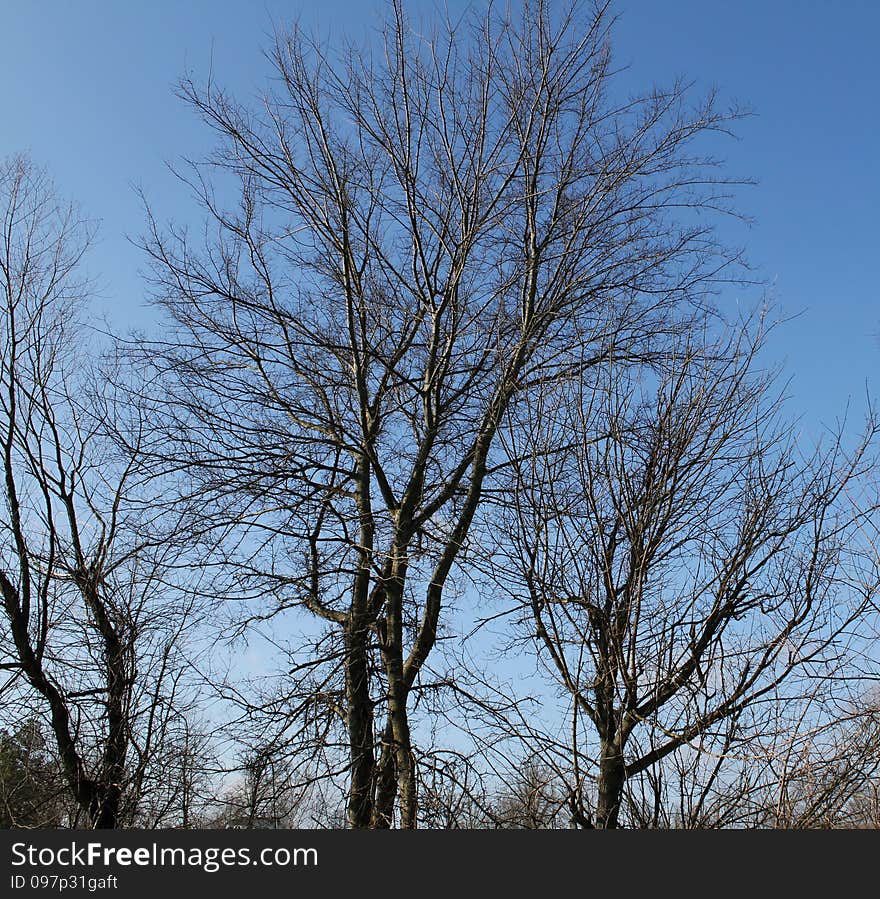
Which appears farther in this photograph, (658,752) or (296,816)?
(296,816)

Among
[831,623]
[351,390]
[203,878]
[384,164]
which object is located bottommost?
[203,878]

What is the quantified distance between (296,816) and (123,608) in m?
2.77

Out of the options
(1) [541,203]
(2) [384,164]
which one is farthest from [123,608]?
(1) [541,203]

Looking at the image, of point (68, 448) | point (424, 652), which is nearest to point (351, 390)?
point (424, 652)

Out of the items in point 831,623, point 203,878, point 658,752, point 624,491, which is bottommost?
point 203,878

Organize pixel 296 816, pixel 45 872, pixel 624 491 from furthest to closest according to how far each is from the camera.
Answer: pixel 296 816 → pixel 45 872 → pixel 624 491

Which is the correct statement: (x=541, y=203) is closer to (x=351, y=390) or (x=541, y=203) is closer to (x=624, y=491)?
(x=351, y=390)

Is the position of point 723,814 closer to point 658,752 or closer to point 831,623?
point 658,752

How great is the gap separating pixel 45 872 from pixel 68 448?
5950 mm

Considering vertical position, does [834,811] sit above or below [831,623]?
below

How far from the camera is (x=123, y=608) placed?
8477mm

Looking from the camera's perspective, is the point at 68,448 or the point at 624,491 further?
the point at 68,448

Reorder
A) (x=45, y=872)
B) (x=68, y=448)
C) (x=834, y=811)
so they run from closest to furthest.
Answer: (x=834, y=811), (x=45, y=872), (x=68, y=448)

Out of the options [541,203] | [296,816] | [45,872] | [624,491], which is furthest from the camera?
[541,203]
